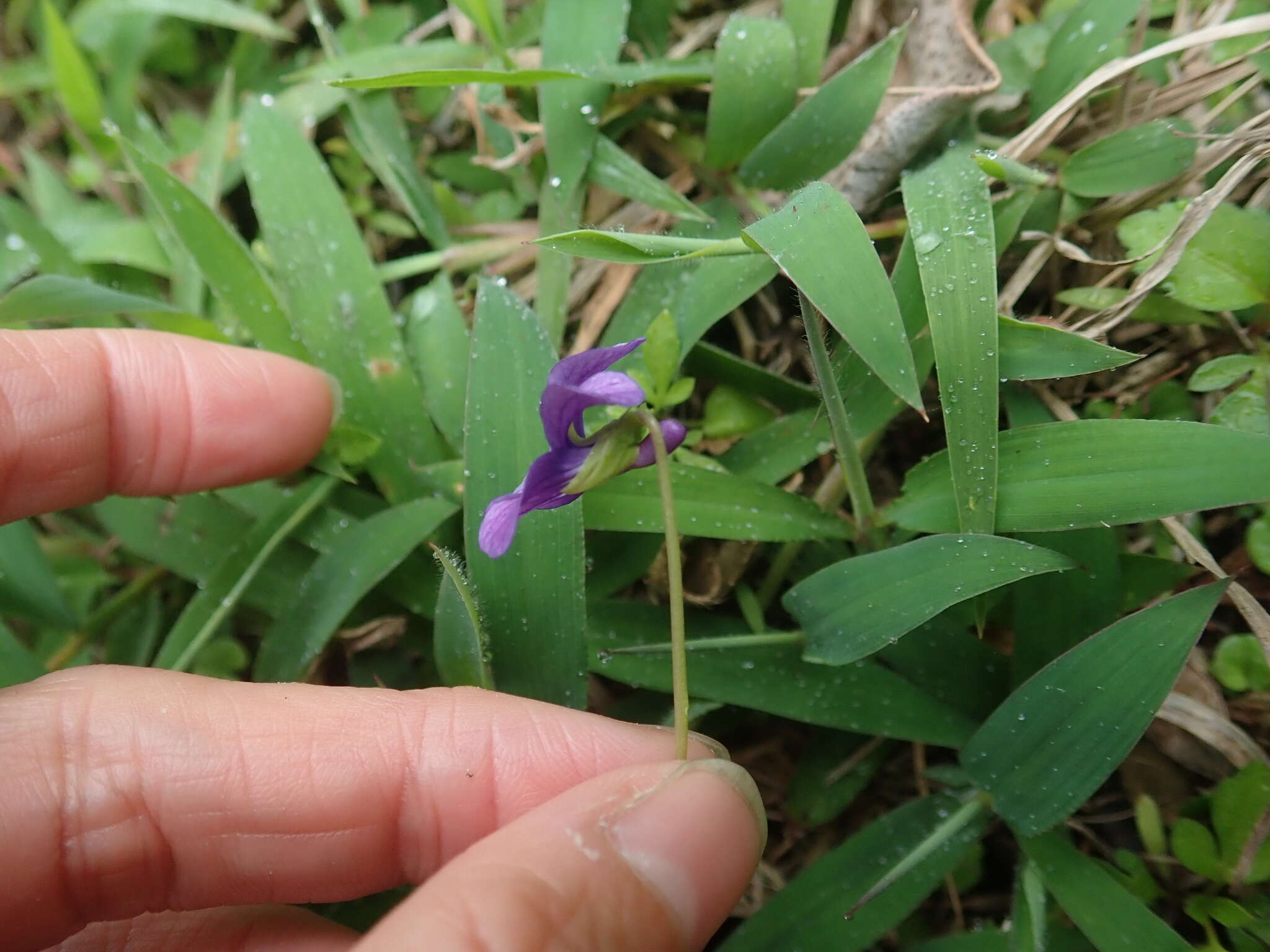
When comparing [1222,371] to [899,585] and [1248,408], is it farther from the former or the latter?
[899,585]

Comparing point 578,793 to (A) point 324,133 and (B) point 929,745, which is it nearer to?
(B) point 929,745

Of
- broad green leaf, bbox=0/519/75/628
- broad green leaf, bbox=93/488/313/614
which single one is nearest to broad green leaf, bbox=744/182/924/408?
broad green leaf, bbox=93/488/313/614

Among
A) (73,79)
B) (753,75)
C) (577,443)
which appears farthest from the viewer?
(73,79)

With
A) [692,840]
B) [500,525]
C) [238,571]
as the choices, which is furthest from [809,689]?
[238,571]

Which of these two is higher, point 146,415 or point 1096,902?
point 146,415

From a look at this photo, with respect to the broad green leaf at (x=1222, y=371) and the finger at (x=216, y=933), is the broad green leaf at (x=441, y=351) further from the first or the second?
the broad green leaf at (x=1222, y=371)

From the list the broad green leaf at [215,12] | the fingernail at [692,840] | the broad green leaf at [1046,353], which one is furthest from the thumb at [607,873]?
the broad green leaf at [215,12]
